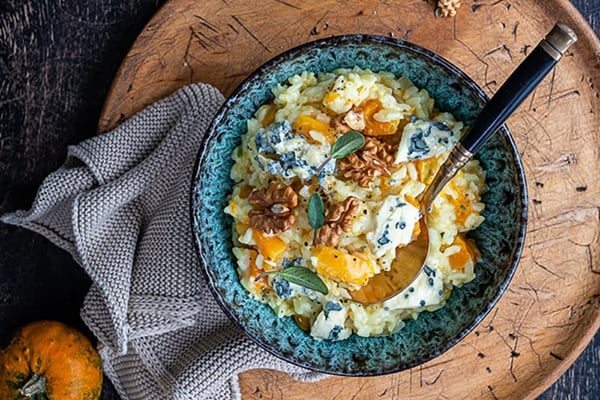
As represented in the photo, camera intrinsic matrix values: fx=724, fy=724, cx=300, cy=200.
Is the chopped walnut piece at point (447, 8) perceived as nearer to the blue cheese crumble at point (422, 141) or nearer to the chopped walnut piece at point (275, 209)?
the blue cheese crumble at point (422, 141)

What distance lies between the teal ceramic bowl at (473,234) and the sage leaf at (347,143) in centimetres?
34

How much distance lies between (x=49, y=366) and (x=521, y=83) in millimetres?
2079

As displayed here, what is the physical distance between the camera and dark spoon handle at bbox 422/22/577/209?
74.5 inches

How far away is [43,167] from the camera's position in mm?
2996

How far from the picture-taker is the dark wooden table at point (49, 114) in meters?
2.93

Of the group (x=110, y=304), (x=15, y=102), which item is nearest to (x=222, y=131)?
(x=110, y=304)

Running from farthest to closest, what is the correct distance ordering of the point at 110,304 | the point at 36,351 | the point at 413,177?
1. the point at 36,351
2. the point at 110,304
3. the point at 413,177

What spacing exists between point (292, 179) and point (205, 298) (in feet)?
2.07

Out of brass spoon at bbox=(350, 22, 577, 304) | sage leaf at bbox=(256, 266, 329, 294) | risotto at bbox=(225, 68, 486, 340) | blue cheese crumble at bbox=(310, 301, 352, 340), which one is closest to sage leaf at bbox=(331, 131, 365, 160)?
risotto at bbox=(225, 68, 486, 340)

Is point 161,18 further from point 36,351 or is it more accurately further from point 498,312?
point 498,312

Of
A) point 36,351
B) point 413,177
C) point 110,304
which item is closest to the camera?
point 413,177

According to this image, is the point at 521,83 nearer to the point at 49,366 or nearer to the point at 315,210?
the point at 315,210

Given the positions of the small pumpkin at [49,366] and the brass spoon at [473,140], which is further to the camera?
the small pumpkin at [49,366]

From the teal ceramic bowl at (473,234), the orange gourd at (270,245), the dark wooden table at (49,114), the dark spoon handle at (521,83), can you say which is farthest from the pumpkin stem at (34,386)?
the dark spoon handle at (521,83)
